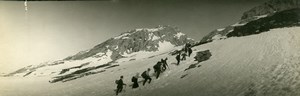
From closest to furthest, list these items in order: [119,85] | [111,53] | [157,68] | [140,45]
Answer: [119,85]
[157,68]
[111,53]
[140,45]

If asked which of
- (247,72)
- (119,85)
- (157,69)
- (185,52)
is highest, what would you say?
Answer: (185,52)

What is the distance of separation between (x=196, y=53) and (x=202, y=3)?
0.98 m

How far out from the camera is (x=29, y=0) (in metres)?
8.30

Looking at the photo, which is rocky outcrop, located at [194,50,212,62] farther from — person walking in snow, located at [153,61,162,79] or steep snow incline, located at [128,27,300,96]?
person walking in snow, located at [153,61,162,79]

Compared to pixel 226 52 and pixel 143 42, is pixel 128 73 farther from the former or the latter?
pixel 226 52

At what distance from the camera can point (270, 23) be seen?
792 centimetres

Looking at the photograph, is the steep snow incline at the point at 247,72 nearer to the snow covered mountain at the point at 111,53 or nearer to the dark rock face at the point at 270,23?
the dark rock face at the point at 270,23

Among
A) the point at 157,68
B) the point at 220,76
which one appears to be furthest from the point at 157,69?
the point at 220,76

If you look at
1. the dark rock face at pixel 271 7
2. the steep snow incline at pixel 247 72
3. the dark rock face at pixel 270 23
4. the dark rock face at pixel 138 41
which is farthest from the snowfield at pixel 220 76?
the dark rock face at pixel 271 7

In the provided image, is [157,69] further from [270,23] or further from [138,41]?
[270,23]

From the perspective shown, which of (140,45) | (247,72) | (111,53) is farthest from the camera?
(140,45)

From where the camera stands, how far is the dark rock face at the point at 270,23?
7.74 meters

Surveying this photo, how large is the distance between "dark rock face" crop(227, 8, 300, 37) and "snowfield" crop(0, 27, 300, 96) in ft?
0.39

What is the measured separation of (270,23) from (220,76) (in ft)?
5.17
